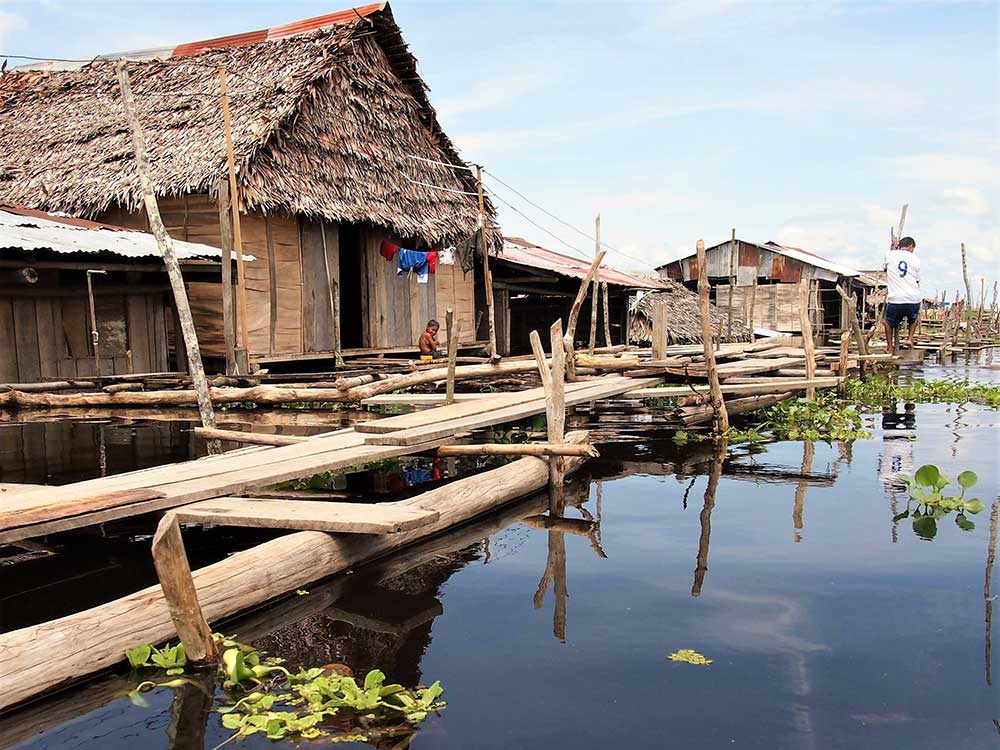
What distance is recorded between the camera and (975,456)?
8.67 meters

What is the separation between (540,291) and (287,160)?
9.35 meters

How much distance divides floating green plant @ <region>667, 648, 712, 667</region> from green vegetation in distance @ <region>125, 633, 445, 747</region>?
3.71 feet

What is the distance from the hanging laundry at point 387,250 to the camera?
1505 cm

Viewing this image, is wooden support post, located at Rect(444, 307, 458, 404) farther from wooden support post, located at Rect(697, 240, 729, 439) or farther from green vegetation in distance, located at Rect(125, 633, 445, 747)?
green vegetation in distance, located at Rect(125, 633, 445, 747)

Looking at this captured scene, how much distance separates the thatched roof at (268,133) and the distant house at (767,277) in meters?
16.1

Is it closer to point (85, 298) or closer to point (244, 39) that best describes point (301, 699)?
point (85, 298)

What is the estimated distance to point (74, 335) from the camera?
1130 centimetres

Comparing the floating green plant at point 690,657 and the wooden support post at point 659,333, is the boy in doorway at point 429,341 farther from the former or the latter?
the floating green plant at point 690,657

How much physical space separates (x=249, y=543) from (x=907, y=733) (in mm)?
4053

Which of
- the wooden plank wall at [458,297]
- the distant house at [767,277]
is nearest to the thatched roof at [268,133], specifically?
the wooden plank wall at [458,297]

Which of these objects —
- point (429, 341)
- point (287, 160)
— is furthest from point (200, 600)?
point (429, 341)

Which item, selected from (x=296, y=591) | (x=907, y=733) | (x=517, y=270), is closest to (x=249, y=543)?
(x=296, y=591)

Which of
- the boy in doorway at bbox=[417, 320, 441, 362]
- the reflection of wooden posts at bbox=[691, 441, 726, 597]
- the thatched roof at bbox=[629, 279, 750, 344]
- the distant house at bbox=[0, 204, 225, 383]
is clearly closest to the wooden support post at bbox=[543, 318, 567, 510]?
the reflection of wooden posts at bbox=[691, 441, 726, 597]

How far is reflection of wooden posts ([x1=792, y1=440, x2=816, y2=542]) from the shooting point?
20.9 ft
